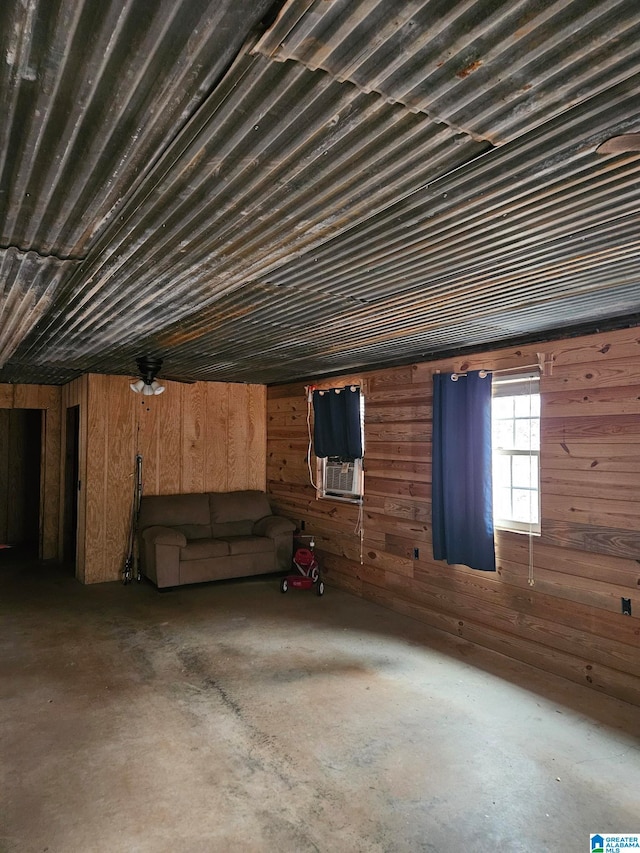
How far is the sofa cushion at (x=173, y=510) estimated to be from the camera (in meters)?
6.05

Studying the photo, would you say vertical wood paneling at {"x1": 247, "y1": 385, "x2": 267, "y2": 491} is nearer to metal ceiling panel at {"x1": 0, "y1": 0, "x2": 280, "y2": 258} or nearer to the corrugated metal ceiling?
the corrugated metal ceiling

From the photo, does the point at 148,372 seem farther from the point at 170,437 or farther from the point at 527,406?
the point at 527,406

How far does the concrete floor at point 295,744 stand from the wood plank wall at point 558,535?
0.67 feet

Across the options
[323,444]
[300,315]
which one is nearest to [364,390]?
[323,444]

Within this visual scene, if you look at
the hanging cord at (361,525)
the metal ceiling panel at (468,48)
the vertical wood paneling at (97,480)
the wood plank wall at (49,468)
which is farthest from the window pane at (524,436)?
the wood plank wall at (49,468)

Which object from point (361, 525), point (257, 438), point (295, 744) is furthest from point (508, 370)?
point (257, 438)

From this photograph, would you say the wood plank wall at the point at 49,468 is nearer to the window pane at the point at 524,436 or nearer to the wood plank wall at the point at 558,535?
the wood plank wall at the point at 558,535

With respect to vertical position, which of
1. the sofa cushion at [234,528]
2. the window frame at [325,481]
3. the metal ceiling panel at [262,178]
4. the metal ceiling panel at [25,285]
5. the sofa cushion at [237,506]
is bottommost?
the sofa cushion at [234,528]

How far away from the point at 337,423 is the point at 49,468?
416 cm

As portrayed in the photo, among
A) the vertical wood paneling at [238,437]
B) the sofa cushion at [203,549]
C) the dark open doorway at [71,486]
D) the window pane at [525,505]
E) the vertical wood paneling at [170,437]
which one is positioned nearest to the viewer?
the window pane at [525,505]

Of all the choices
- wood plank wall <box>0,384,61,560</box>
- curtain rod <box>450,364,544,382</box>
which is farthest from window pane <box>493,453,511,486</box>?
wood plank wall <box>0,384,61,560</box>

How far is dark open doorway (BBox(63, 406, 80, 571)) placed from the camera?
6.59 metres

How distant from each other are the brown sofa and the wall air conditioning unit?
80cm

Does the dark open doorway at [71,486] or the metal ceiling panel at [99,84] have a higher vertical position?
the metal ceiling panel at [99,84]
